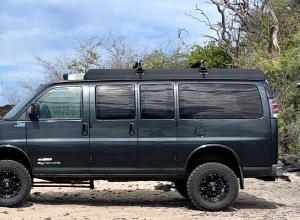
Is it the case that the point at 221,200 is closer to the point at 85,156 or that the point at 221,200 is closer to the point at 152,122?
the point at 152,122

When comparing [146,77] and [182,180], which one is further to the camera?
[182,180]

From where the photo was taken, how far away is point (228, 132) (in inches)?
365

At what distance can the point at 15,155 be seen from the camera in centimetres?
939

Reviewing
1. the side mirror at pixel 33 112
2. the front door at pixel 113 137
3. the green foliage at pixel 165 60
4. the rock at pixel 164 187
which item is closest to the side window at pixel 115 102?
the front door at pixel 113 137

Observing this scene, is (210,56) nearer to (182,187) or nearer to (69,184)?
(182,187)

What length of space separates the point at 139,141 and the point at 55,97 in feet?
5.02

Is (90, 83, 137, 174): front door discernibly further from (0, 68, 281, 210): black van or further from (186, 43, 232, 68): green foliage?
(186, 43, 232, 68): green foliage

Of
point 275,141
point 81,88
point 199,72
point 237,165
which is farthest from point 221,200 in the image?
point 81,88

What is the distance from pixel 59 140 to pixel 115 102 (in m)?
1.08

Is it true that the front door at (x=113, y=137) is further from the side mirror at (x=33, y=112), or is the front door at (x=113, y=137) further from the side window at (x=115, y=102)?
the side mirror at (x=33, y=112)

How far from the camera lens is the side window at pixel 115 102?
9320mm

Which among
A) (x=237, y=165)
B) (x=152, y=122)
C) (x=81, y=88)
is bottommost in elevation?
(x=237, y=165)

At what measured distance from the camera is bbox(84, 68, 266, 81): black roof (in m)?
9.49

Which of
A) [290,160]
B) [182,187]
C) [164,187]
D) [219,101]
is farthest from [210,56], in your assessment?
[219,101]
